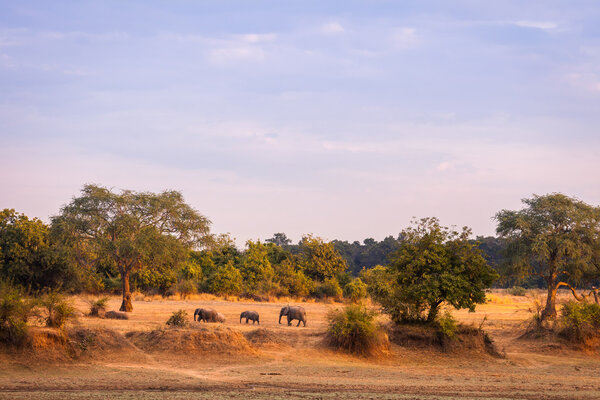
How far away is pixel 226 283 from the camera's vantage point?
5141 cm

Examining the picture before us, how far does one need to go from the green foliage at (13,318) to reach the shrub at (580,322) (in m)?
19.8

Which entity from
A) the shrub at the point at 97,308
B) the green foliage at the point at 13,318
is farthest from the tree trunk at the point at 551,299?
the green foliage at the point at 13,318

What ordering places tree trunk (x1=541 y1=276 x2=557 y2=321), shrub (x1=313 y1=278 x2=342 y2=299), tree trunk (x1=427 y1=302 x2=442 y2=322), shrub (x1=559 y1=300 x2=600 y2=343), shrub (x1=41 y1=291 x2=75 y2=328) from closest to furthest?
shrub (x1=41 y1=291 x2=75 y2=328)
tree trunk (x1=427 y1=302 x2=442 y2=322)
shrub (x1=559 y1=300 x2=600 y2=343)
tree trunk (x1=541 y1=276 x2=557 y2=321)
shrub (x1=313 y1=278 x2=342 y2=299)

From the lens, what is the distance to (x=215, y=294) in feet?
170

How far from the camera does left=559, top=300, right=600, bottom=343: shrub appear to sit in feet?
79.5

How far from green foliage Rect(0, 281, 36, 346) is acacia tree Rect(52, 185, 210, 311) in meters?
14.9

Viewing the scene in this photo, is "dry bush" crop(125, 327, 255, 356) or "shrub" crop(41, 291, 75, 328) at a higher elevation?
"shrub" crop(41, 291, 75, 328)

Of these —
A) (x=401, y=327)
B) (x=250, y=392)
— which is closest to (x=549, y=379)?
(x=401, y=327)

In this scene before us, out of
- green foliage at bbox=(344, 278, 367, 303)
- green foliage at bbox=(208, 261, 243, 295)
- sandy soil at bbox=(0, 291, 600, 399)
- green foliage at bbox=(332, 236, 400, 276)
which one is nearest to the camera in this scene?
sandy soil at bbox=(0, 291, 600, 399)

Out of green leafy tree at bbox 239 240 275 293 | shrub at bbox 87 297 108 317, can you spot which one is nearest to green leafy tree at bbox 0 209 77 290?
shrub at bbox 87 297 108 317

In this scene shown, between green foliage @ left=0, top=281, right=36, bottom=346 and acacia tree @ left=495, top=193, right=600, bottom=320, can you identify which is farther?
acacia tree @ left=495, top=193, right=600, bottom=320

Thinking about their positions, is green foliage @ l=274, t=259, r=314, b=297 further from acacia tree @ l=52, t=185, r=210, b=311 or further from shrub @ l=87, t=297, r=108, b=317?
shrub @ l=87, t=297, r=108, b=317

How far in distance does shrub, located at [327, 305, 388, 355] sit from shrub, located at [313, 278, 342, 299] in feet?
109

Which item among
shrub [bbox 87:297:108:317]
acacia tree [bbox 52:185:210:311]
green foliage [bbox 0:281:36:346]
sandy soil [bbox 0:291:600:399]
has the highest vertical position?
acacia tree [bbox 52:185:210:311]
